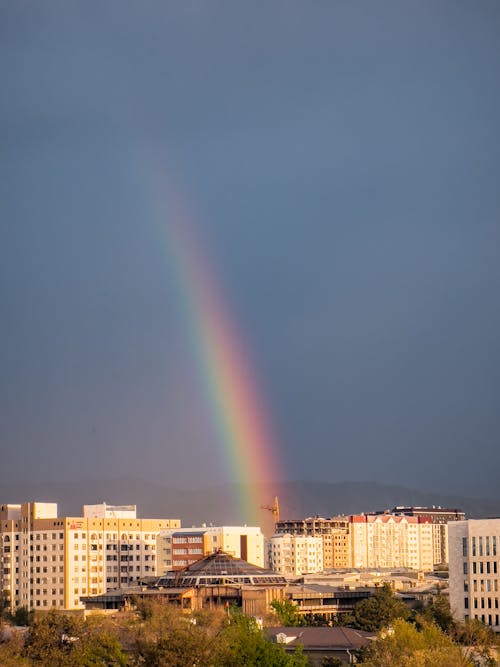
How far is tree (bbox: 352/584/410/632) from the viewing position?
94331 millimetres

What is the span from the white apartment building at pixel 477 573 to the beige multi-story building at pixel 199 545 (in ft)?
156

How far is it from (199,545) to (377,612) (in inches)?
2015

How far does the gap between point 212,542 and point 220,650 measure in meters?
88.7

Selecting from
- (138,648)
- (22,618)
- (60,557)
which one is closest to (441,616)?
(138,648)

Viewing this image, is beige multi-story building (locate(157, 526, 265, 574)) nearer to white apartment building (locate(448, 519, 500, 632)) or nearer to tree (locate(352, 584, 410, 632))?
tree (locate(352, 584, 410, 632))

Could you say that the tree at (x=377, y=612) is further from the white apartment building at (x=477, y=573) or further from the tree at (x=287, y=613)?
the tree at (x=287, y=613)

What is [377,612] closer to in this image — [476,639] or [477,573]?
[477,573]

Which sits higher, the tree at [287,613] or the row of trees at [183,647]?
the row of trees at [183,647]

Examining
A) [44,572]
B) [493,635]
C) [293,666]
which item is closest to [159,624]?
[293,666]

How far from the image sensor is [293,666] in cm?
6116

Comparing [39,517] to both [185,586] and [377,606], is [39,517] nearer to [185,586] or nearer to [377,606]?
[185,586]

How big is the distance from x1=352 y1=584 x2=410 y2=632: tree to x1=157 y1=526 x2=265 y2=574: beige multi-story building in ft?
142

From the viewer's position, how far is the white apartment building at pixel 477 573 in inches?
3746

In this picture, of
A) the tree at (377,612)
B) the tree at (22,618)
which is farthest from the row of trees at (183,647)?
the tree at (22,618)
